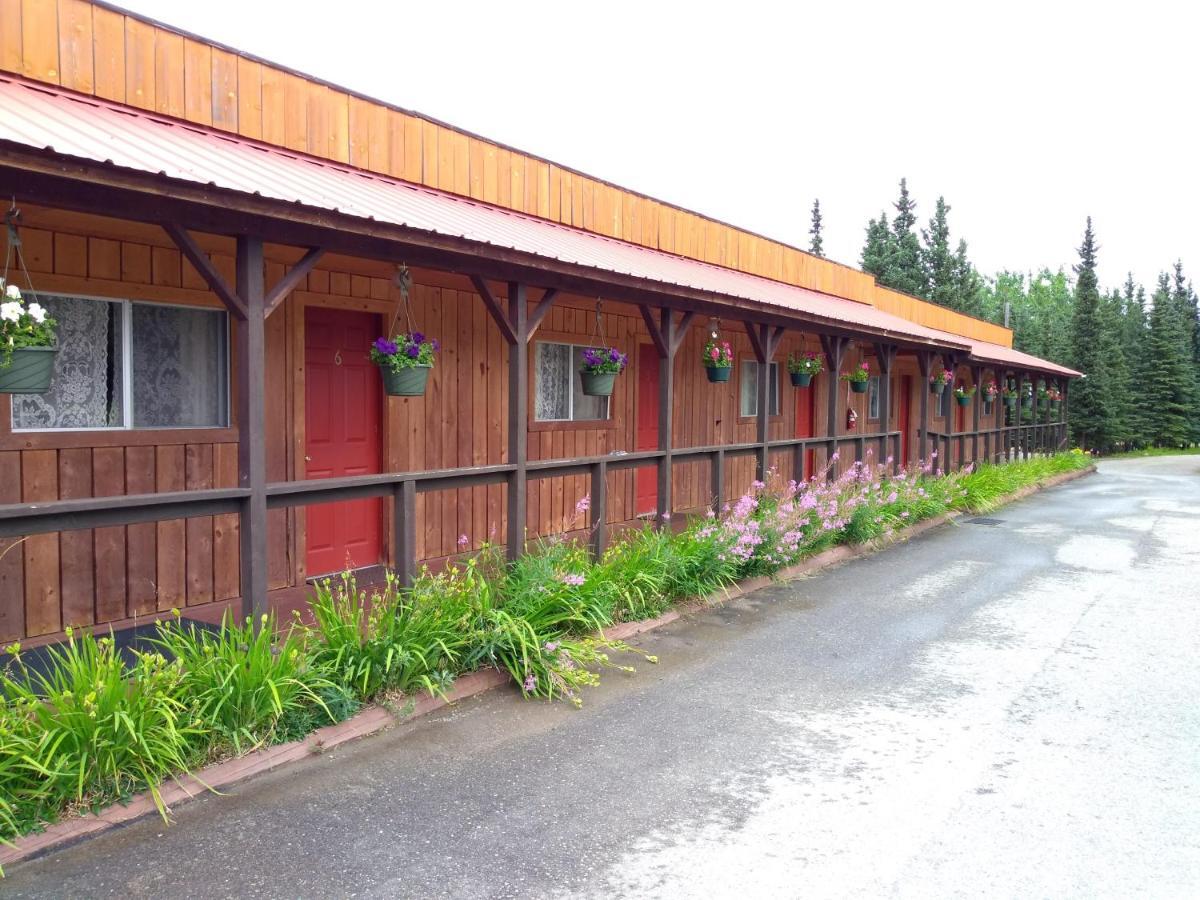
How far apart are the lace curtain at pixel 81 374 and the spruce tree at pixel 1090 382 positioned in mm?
39187

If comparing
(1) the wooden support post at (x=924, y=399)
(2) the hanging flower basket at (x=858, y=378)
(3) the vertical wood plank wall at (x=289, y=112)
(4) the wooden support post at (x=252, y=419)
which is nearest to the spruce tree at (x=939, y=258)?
(1) the wooden support post at (x=924, y=399)

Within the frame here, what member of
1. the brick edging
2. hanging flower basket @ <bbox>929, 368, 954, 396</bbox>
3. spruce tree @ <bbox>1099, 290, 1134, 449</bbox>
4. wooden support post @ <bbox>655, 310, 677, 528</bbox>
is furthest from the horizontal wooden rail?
spruce tree @ <bbox>1099, 290, 1134, 449</bbox>

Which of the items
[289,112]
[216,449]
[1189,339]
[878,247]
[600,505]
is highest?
[878,247]

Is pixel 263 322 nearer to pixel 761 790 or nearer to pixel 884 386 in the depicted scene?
pixel 761 790

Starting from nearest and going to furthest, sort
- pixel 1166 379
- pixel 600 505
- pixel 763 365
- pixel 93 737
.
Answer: pixel 93 737 < pixel 600 505 < pixel 763 365 < pixel 1166 379

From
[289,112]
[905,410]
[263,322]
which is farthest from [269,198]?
[905,410]

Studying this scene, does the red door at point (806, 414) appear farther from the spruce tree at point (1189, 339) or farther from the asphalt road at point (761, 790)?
the spruce tree at point (1189, 339)

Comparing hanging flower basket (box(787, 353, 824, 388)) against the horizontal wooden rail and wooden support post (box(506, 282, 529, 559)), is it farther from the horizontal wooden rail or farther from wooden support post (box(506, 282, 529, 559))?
wooden support post (box(506, 282, 529, 559))

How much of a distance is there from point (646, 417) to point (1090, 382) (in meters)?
33.2

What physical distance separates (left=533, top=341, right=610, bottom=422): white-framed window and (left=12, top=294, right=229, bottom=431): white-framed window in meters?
3.67

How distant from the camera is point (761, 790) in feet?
13.4

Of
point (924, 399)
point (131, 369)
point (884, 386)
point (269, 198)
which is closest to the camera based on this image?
point (269, 198)

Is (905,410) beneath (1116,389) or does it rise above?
beneath

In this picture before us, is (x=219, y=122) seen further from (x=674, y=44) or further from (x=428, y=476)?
(x=674, y=44)
